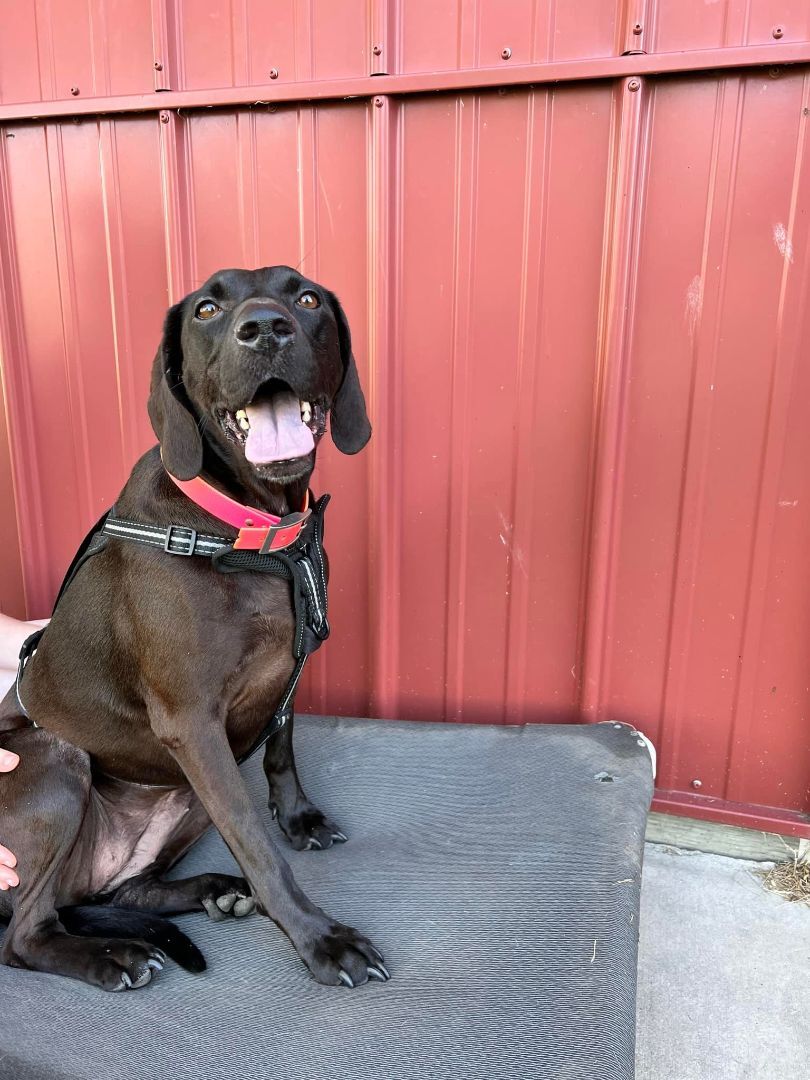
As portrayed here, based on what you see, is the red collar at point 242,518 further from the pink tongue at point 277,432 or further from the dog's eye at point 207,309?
the dog's eye at point 207,309

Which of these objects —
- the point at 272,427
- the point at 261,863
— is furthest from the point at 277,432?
the point at 261,863

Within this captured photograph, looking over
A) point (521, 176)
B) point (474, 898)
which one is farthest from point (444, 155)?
point (474, 898)

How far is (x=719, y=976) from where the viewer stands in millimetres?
2104

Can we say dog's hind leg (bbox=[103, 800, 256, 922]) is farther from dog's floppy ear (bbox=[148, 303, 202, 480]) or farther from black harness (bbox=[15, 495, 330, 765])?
dog's floppy ear (bbox=[148, 303, 202, 480])

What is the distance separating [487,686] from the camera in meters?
2.80

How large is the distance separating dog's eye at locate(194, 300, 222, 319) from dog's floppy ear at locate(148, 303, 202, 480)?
74mm

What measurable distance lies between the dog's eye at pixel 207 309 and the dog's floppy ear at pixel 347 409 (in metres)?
0.33

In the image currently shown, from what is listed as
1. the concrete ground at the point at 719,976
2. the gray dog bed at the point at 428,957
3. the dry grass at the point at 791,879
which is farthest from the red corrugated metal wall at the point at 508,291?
the gray dog bed at the point at 428,957

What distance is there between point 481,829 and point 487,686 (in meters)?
0.70

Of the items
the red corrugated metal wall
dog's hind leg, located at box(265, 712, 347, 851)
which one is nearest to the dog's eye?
the red corrugated metal wall

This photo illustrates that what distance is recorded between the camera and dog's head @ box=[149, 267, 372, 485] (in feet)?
5.23

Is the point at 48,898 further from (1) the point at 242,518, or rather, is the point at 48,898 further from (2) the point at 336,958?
(1) the point at 242,518

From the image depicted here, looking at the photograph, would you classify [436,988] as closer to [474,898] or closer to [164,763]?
[474,898]

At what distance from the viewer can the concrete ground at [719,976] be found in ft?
6.13
